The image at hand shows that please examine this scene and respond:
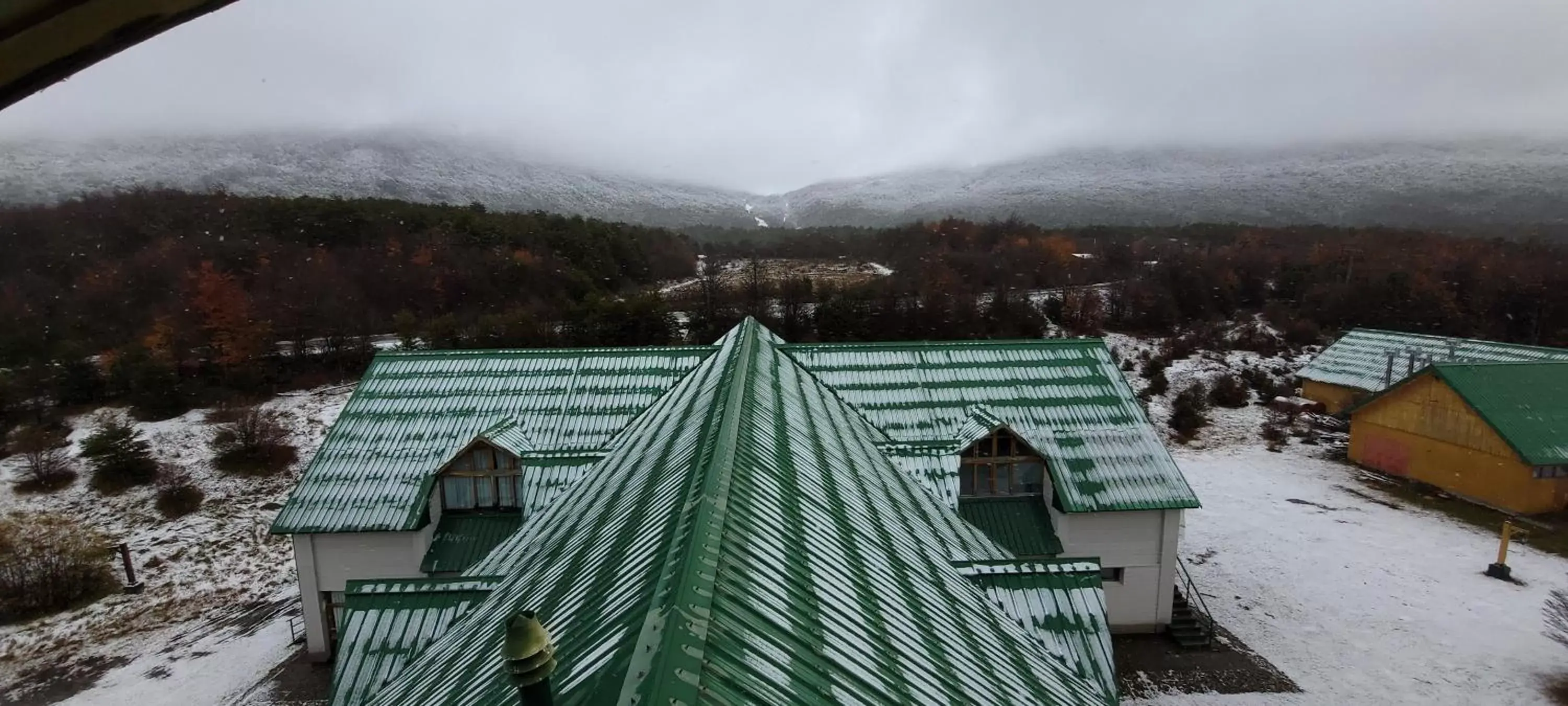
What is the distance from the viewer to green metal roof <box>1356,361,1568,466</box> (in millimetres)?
20047

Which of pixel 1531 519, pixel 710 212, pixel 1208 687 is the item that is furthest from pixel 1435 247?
pixel 710 212

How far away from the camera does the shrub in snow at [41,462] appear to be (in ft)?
71.1

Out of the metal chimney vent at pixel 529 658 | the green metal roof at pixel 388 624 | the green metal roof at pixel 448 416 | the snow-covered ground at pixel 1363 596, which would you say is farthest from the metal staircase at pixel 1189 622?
the metal chimney vent at pixel 529 658

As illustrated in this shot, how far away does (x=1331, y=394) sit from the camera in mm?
29234

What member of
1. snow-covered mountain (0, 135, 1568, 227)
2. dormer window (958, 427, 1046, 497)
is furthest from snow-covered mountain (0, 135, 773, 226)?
dormer window (958, 427, 1046, 497)

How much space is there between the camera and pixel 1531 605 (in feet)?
51.3

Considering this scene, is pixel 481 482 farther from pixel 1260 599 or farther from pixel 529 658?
pixel 1260 599

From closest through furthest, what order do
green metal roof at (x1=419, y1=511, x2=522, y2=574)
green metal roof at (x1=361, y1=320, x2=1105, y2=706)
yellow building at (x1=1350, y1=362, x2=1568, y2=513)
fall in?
green metal roof at (x1=361, y1=320, x2=1105, y2=706) < green metal roof at (x1=419, y1=511, x2=522, y2=574) < yellow building at (x1=1350, y1=362, x2=1568, y2=513)

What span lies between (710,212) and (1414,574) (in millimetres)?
102411

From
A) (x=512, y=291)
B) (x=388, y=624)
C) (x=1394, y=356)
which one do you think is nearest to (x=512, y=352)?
(x=388, y=624)

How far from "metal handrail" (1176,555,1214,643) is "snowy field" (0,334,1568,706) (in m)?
0.36

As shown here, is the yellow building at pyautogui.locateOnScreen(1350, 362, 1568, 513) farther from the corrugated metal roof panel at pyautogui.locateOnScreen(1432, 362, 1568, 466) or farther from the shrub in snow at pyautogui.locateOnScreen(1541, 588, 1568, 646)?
the shrub in snow at pyautogui.locateOnScreen(1541, 588, 1568, 646)

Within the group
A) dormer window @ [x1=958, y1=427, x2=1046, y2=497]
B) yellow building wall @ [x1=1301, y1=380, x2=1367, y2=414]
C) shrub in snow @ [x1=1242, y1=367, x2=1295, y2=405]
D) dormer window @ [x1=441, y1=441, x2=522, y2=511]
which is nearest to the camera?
dormer window @ [x1=441, y1=441, x2=522, y2=511]

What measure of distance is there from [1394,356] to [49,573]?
40.6m
